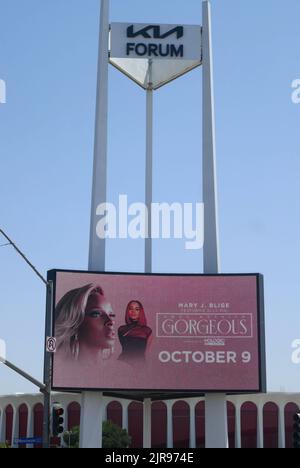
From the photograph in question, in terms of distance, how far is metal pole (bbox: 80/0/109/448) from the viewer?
48562 millimetres

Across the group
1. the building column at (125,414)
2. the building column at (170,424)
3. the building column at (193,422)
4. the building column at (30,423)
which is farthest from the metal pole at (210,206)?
the building column at (30,423)

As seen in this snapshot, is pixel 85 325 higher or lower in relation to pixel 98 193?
lower

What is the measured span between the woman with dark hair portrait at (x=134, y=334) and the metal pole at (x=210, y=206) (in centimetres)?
Result: 475

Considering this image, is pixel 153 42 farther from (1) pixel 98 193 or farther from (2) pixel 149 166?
(1) pixel 98 193

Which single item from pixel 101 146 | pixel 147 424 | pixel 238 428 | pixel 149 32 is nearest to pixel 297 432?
pixel 147 424

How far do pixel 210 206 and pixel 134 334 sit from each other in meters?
8.86

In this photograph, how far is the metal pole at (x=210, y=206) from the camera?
49.6 metres

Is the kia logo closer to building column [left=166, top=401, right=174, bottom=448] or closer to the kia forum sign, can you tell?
the kia forum sign

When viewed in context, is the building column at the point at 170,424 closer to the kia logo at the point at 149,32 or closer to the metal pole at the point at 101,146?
the metal pole at the point at 101,146

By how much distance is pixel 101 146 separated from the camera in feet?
168

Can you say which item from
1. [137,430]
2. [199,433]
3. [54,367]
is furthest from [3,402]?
[54,367]

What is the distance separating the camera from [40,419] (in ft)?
323

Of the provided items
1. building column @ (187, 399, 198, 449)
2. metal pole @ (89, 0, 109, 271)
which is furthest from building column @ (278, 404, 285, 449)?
metal pole @ (89, 0, 109, 271)
